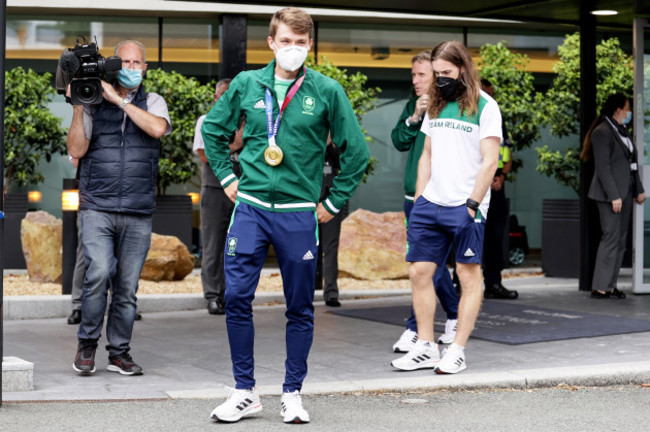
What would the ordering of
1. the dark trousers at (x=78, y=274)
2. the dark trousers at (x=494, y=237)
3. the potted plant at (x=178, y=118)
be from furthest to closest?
the potted plant at (x=178, y=118) → the dark trousers at (x=494, y=237) → the dark trousers at (x=78, y=274)

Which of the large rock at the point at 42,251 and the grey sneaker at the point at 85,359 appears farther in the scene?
the large rock at the point at 42,251

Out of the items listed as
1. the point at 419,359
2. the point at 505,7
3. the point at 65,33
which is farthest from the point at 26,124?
the point at 419,359

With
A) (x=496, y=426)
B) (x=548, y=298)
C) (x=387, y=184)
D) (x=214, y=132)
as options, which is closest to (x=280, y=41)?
(x=214, y=132)

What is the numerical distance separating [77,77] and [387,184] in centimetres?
1249

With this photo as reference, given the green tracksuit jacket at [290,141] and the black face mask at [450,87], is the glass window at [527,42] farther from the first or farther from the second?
the green tracksuit jacket at [290,141]

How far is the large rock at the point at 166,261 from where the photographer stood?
12391 mm

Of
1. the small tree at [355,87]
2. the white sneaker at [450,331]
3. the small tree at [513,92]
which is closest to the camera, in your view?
the white sneaker at [450,331]

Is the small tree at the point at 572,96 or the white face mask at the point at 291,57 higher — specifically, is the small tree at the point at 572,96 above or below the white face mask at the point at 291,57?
above

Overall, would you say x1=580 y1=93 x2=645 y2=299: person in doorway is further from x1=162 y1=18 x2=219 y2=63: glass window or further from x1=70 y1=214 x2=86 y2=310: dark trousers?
x1=162 y1=18 x2=219 y2=63: glass window

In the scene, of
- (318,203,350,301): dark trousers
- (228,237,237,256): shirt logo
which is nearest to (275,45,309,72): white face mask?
(228,237,237,256): shirt logo

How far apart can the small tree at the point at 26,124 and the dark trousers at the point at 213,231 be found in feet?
23.7

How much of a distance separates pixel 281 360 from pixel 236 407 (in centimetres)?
191

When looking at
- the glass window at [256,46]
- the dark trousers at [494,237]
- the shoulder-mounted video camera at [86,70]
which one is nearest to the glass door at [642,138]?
the dark trousers at [494,237]

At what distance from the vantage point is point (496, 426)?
5.49 metres
